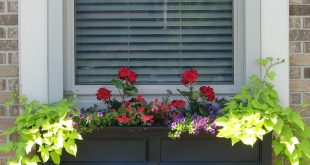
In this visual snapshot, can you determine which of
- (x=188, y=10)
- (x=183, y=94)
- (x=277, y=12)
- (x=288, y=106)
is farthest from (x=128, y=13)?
(x=288, y=106)

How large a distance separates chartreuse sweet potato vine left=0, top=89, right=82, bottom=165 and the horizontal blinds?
19.7 inches

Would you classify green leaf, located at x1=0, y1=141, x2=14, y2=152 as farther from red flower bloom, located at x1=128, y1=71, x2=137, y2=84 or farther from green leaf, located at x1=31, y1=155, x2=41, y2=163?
red flower bloom, located at x1=128, y1=71, x2=137, y2=84

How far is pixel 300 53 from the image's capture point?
352cm

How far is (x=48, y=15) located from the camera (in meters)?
3.50

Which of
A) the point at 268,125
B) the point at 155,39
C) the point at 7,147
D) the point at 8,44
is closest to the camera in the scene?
the point at 268,125

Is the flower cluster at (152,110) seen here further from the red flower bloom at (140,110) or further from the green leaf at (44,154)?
the green leaf at (44,154)

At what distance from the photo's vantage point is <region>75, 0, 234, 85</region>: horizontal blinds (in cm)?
373

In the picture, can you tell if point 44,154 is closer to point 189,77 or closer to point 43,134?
point 43,134

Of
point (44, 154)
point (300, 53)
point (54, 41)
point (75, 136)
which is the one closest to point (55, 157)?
point (44, 154)

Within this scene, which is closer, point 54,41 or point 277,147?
point 277,147

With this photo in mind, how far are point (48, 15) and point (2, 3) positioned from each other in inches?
11.8

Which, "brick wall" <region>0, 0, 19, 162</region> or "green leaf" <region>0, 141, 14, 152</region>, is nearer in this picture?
"green leaf" <region>0, 141, 14, 152</region>

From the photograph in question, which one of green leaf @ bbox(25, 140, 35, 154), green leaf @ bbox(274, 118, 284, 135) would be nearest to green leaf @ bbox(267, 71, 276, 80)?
green leaf @ bbox(274, 118, 284, 135)

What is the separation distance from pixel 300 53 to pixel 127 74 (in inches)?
43.3
